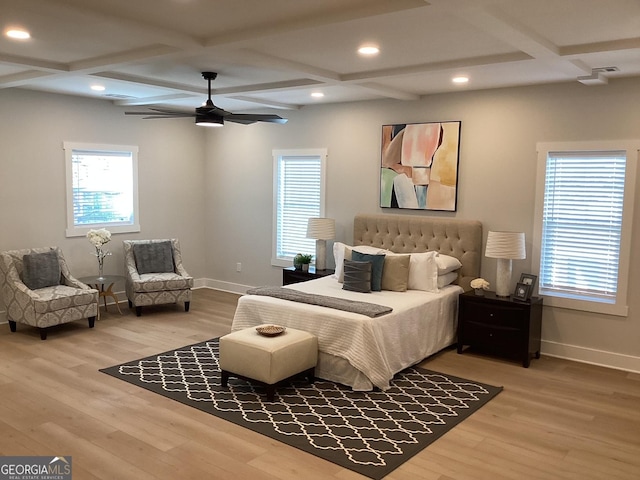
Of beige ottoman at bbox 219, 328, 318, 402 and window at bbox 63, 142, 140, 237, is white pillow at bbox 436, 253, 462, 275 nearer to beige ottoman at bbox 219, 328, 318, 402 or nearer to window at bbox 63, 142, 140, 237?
beige ottoman at bbox 219, 328, 318, 402

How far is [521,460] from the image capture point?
3457mm

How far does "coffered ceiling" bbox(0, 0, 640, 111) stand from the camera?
3.18m

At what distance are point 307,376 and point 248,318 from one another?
0.87m

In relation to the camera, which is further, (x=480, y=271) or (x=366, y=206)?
(x=366, y=206)

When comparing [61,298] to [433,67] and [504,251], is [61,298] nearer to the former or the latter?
[433,67]

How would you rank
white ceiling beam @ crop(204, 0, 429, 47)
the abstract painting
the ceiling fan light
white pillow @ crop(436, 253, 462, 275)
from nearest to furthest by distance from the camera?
white ceiling beam @ crop(204, 0, 429, 47) → the ceiling fan light → white pillow @ crop(436, 253, 462, 275) → the abstract painting

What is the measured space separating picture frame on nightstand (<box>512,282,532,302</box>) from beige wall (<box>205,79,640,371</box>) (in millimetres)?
322

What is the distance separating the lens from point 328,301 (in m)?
4.98

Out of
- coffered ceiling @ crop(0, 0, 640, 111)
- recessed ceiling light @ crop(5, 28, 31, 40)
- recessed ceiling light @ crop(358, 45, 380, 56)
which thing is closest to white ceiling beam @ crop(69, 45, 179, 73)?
coffered ceiling @ crop(0, 0, 640, 111)

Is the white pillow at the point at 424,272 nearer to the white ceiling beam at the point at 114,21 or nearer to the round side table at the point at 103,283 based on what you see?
the white ceiling beam at the point at 114,21

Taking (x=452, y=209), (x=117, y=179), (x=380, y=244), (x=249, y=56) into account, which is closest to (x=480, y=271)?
(x=452, y=209)

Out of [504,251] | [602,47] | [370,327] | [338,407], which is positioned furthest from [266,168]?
[602,47]

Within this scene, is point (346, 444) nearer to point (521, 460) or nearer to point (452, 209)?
point (521, 460)

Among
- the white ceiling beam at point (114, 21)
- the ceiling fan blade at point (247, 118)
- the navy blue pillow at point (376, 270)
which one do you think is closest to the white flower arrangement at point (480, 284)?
the navy blue pillow at point (376, 270)
